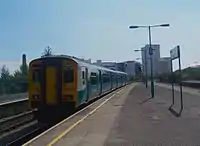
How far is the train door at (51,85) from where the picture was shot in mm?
20750

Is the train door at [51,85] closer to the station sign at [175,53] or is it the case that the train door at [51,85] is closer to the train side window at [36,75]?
the train side window at [36,75]

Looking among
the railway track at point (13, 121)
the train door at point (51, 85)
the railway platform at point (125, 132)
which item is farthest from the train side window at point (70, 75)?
the railway track at point (13, 121)

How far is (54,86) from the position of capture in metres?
20.8

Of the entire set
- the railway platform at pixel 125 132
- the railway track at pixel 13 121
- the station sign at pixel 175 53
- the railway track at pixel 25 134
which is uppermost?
the station sign at pixel 175 53

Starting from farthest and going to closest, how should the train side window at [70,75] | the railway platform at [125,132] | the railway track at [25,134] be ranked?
1. the train side window at [70,75]
2. the railway track at [25,134]
3. the railway platform at [125,132]

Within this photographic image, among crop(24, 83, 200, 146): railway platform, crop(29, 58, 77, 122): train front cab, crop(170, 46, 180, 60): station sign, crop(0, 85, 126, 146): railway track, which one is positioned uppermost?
crop(170, 46, 180, 60): station sign

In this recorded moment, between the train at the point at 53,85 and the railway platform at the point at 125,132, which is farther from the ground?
the train at the point at 53,85

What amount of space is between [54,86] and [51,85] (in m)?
0.17

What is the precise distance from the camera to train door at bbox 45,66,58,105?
20.8 meters

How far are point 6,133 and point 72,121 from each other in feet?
12.5

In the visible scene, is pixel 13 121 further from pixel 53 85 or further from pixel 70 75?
pixel 70 75

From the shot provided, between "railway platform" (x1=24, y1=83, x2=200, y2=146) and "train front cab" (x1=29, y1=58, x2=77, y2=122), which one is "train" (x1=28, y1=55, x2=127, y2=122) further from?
"railway platform" (x1=24, y1=83, x2=200, y2=146)

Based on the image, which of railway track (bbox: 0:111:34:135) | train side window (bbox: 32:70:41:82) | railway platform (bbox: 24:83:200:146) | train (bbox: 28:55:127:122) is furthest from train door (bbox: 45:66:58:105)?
railway track (bbox: 0:111:34:135)

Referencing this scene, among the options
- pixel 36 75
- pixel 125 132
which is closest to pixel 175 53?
pixel 36 75
